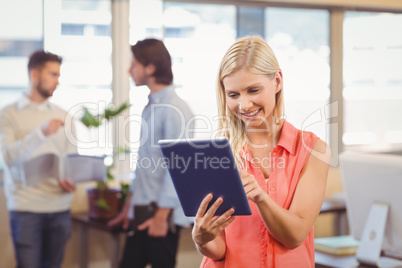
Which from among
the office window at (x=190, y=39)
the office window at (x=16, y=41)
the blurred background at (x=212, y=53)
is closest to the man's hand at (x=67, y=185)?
the blurred background at (x=212, y=53)

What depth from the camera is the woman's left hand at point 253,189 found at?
1302mm

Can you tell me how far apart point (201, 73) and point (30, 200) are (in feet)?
5.83

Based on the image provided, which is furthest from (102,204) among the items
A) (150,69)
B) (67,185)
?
(150,69)

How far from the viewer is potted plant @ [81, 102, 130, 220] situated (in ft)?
11.2

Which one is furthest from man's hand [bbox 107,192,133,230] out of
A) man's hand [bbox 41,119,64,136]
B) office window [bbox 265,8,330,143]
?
office window [bbox 265,8,330,143]

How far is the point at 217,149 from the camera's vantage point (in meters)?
1.23

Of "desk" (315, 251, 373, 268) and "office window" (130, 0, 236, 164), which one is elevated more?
"office window" (130, 0, 236, 164)

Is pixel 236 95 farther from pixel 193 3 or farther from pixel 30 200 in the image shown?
pixel 193 3

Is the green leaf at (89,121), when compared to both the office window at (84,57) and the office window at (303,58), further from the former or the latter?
the office window at (303,58)

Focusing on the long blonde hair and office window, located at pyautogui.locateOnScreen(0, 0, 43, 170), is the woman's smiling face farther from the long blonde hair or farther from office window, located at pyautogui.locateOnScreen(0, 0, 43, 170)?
office window, located at pyautogui.locateOnScreen(0, 0, 43, 170)

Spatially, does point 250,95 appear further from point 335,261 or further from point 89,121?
point 89,121

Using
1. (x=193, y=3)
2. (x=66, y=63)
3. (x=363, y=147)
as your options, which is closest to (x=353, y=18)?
(x=363, y=147)

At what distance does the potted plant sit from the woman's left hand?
2.18 m

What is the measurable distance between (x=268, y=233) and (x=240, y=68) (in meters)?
0.42
